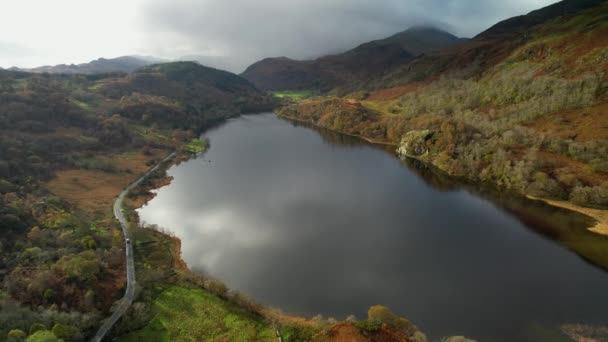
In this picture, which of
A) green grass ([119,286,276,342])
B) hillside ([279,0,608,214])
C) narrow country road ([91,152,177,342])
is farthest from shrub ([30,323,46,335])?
hillside ([279,0,608,214])

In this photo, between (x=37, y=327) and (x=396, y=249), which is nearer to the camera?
(x=37, y=327)

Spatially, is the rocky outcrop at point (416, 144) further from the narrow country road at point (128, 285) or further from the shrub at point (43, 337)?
the shrub at point (43, 337)

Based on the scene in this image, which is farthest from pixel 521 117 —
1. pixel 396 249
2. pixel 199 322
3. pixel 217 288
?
pixel 199 322

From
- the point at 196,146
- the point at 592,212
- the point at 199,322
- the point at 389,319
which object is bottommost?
the point at 199,322

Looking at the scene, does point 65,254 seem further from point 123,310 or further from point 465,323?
point 465,323

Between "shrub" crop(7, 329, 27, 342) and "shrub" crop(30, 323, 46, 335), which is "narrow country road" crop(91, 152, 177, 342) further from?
"shrub" crop(7, 329, 27, 342)

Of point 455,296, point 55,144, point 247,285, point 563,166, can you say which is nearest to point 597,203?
point 563,166

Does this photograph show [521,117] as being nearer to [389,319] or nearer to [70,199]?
[389,319]
